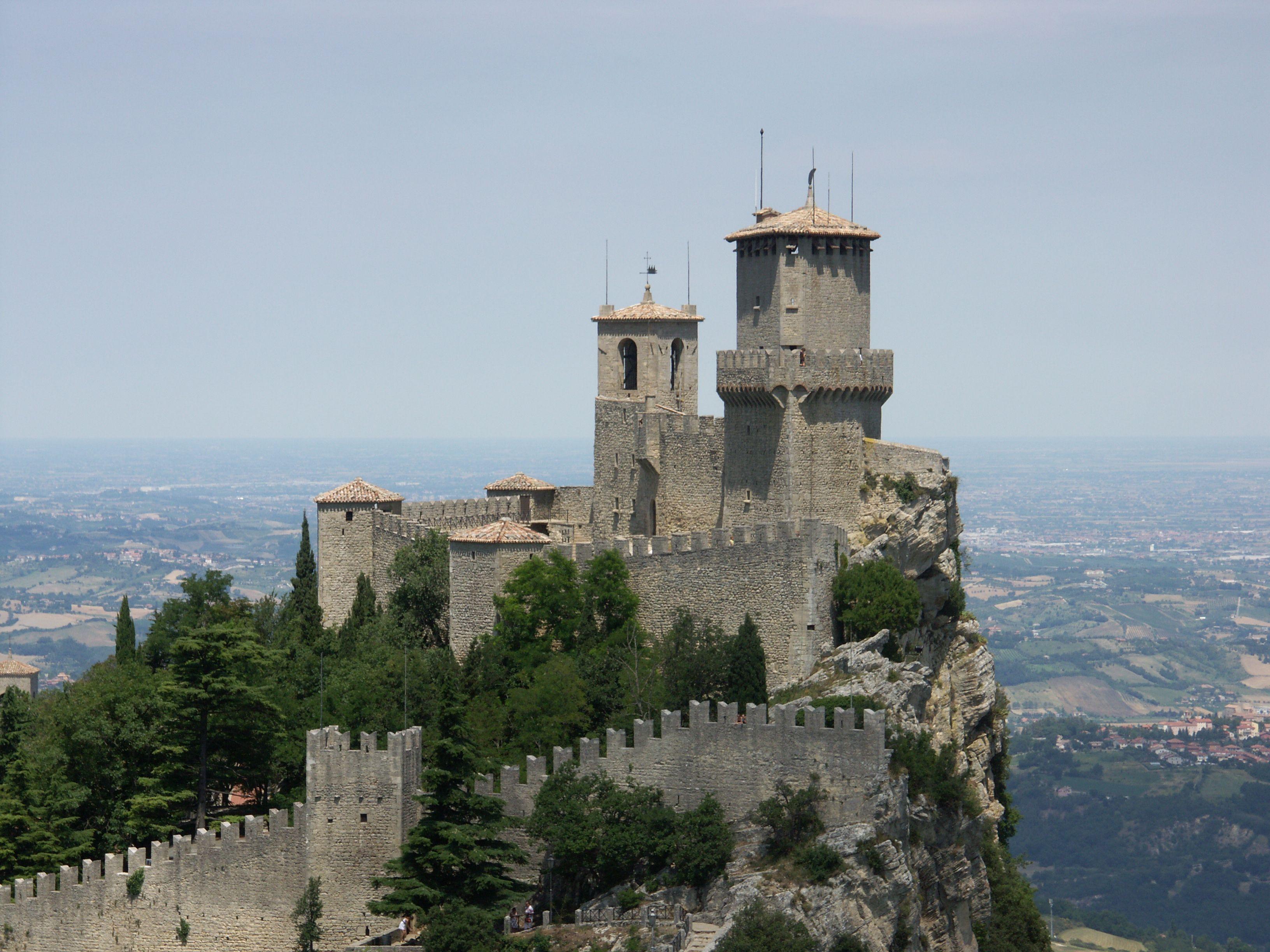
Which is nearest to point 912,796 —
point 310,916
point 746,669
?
point 746,669

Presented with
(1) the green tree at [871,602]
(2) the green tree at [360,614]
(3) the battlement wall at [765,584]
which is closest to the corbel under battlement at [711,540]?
(3) the battlement wall at [765,584]

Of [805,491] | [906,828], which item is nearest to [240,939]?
[906,828]

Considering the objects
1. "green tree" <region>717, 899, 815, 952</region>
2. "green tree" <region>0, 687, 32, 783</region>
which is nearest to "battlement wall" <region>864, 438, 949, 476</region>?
"green tree" <region>717, 899, 815, 952</region>

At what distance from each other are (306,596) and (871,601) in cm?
2391

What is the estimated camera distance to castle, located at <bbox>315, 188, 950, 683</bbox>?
54.8 metres

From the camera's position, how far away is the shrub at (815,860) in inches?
1764

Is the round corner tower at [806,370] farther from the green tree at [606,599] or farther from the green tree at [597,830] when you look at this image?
the green tree at [597,830]

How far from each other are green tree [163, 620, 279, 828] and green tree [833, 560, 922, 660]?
17262 millimetres

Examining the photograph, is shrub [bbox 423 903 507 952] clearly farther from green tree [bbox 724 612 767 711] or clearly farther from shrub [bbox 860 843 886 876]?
green tree [bbox 724 612 767 711]

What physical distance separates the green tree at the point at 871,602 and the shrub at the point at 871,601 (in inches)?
0.5

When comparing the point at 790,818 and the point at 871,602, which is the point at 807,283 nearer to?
the point at 871,602

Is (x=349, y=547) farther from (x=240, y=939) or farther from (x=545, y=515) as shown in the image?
(x=240, y=939)

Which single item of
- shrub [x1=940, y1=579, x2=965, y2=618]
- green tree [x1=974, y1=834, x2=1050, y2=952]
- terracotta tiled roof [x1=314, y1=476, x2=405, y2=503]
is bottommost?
green tree [x1=974, y1=834, x2=1050, y2=952]

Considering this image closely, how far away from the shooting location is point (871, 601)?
5466 centimetres
